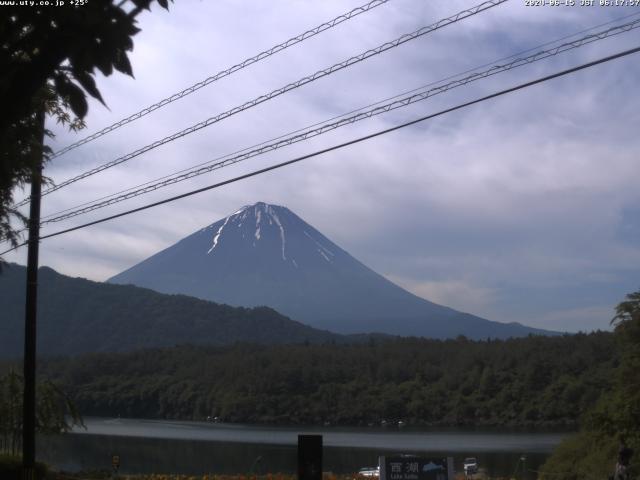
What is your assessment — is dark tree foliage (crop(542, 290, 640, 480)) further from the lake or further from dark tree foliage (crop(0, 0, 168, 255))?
dark tree foliage (crop(0, 0, 168, 255))

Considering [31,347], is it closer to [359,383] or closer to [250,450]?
[250,450]

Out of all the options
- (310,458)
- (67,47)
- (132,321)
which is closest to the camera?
(67,47)

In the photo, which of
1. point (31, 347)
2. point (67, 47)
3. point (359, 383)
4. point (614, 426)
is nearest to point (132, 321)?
point (359, 383)

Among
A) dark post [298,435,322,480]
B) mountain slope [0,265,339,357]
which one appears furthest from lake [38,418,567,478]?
mountain slope [0,265,339,357]

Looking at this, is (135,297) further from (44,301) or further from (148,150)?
(148,150)

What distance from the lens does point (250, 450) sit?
43219 millimetres

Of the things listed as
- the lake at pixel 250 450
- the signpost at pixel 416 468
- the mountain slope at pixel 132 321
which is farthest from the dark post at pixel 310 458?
the mountain slope at pixel 132 321

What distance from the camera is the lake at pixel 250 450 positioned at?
34.0 m

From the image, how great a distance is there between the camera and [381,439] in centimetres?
5378

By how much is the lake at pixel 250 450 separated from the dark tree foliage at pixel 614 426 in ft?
16.6

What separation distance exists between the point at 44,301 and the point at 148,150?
136 meters

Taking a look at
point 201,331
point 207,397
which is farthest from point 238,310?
point 207,397

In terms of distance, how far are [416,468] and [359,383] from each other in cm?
7064

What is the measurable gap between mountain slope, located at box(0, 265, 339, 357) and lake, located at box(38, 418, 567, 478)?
8123 centimetres
